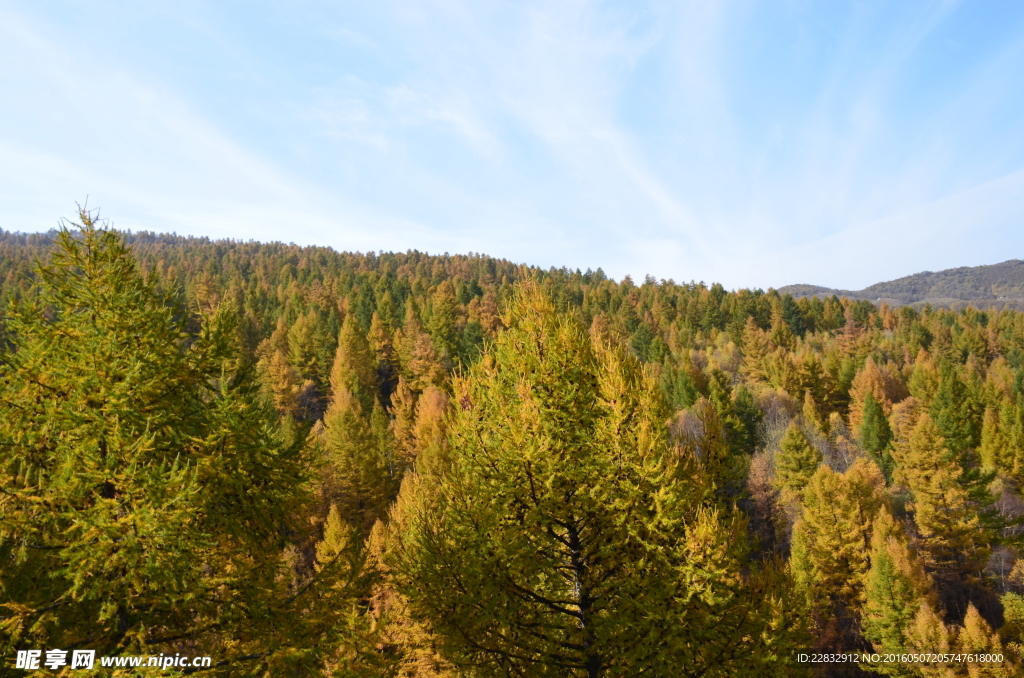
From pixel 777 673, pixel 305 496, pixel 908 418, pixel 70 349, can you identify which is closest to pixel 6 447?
pixel 70 349

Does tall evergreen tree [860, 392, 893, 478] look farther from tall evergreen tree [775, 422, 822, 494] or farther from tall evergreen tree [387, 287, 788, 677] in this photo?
tall evergreen tree [387, 287, 788, 677]

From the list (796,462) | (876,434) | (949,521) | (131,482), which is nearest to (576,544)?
(131,482)

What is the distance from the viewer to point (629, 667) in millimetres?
6559

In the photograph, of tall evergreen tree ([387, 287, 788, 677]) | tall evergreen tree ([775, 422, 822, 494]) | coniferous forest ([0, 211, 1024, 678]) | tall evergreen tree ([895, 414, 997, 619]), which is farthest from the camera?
tall evergreen tree ([775, 422, 822, 494])

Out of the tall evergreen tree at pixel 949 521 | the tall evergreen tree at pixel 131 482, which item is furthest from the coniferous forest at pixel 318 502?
the tall evergreen tree at pixel 949 521

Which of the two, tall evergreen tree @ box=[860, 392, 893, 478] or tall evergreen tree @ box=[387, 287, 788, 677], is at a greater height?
tall evergreen tree @ box=[387, 287, 788, 677]

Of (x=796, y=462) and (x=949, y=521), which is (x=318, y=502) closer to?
(x=949, y=521)

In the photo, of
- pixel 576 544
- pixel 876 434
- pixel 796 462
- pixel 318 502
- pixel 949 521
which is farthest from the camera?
pixel 876 434

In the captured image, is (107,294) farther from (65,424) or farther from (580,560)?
(580,560)

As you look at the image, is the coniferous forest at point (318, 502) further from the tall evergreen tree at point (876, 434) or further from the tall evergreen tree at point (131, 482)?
the tall evergreen tree at point (876, 434)

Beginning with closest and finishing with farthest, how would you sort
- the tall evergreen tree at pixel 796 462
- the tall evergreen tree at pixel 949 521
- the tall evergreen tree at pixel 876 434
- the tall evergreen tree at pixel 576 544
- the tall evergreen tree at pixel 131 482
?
the tall evergreen tree at pixel 131 482 < the tall evergreen tree at pixel 576 544 < the tall evergreen tree at pixel 949 521 < the tall evergreen tree at pixel 796 462 < the tall evergreen tree at pixel 876 434

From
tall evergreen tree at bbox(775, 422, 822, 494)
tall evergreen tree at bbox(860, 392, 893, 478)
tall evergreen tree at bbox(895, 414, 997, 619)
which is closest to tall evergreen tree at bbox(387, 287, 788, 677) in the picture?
tall evergreen tree at bbox(895, 414, 997, 619)

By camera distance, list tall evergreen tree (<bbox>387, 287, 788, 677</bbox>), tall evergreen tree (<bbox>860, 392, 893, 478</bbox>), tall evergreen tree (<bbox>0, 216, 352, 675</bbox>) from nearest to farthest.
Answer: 1. tall evergreen tree (<bbox>0, 216, 352, 675</bbox>)
2. tall evergreen tree (<bbox>387, 287, 788, 677</bbox>)
3. tall evergreen tree (<bbox>860, 392, 893, 478</bbox>)

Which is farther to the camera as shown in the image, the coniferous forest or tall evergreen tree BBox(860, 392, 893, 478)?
tall evergreen tree BBox(860, 392, 893, 478)
